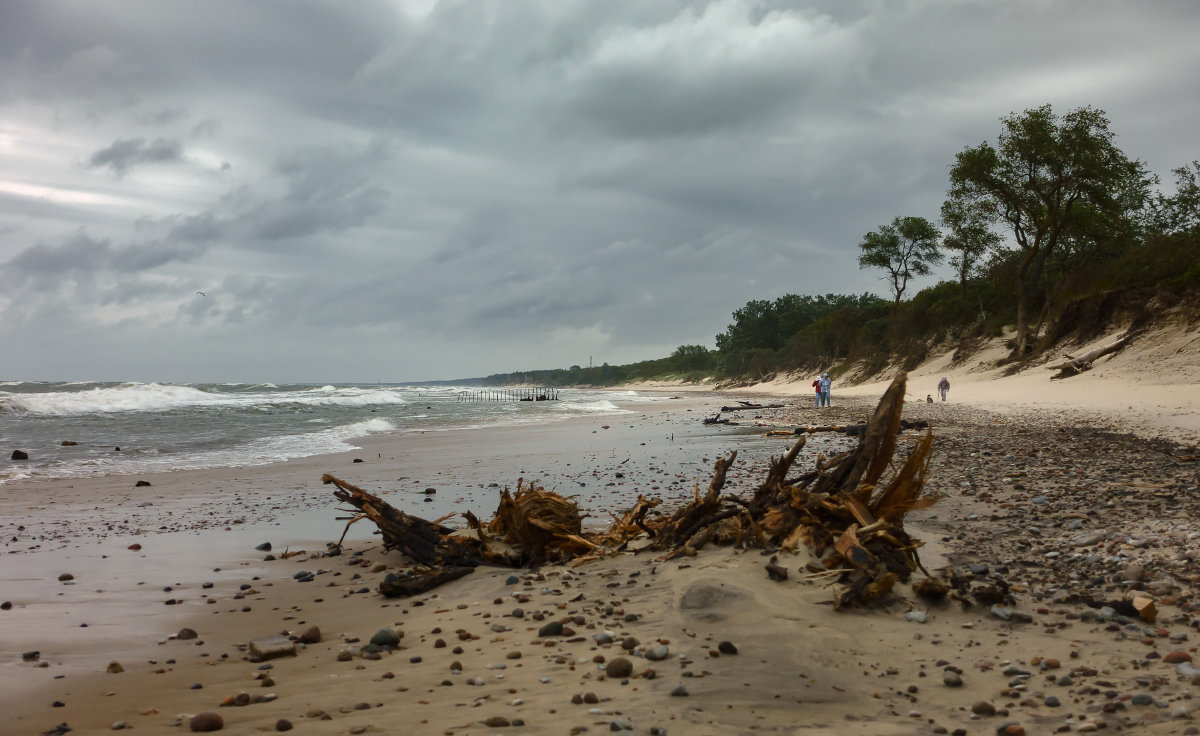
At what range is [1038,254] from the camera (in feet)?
144

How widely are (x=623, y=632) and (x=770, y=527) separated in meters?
2.05

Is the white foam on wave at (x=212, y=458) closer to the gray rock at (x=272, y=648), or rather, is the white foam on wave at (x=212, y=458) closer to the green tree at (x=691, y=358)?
the gray rock at (x=272, y=648)

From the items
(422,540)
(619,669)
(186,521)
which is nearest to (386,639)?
(619,669)

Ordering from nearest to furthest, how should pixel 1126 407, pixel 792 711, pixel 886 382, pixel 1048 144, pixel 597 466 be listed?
pixel 792 711
pixel 597 466
pixel 1126 407
pixel 1048 144
pixel 886 382

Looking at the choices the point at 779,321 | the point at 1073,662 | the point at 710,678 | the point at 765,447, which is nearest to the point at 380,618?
the point at 710,678

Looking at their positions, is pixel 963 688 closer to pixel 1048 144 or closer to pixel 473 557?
pixel 473 557

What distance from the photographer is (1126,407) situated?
18891 mm

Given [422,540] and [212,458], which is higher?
[422,540]

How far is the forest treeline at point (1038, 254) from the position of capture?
103ft

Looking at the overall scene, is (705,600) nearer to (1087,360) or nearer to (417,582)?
(417,582)

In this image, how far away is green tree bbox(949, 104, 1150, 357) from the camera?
109ft

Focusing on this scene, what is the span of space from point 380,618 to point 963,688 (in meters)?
4.35

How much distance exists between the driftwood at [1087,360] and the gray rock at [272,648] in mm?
30682

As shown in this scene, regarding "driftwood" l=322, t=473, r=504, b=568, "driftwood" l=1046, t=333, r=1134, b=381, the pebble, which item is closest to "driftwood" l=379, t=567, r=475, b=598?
"driftwood" l=322, t=473, r=504, b=568
